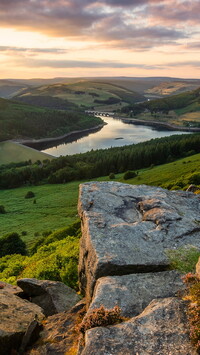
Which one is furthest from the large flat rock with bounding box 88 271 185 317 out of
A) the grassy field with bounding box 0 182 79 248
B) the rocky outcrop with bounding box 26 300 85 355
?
the grassy field with bounding box 0 182 79 248

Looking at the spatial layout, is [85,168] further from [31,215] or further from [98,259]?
[98,259]

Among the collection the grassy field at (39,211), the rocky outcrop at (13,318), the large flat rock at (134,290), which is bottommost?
the grassy field at (39,211)

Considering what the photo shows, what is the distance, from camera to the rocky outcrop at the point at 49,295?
18.2 meters

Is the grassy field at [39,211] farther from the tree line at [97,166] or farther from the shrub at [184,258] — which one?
the shrub at [184,258]

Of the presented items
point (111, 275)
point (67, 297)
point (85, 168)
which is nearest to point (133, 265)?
point (111, 275)

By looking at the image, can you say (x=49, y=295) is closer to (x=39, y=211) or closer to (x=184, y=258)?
(x=184, y=258)

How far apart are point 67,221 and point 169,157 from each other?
102m

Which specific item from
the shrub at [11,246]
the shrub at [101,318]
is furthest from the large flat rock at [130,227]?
the shrub at [11,246]

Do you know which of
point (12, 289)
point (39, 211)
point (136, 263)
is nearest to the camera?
point (136, 263)

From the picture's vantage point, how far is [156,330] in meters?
11.0

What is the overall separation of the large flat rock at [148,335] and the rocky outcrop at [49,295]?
7677mm

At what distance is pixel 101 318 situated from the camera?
11688 millimetres

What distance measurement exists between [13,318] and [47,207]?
92.2 m

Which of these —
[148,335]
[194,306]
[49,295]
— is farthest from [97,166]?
[148,335]
